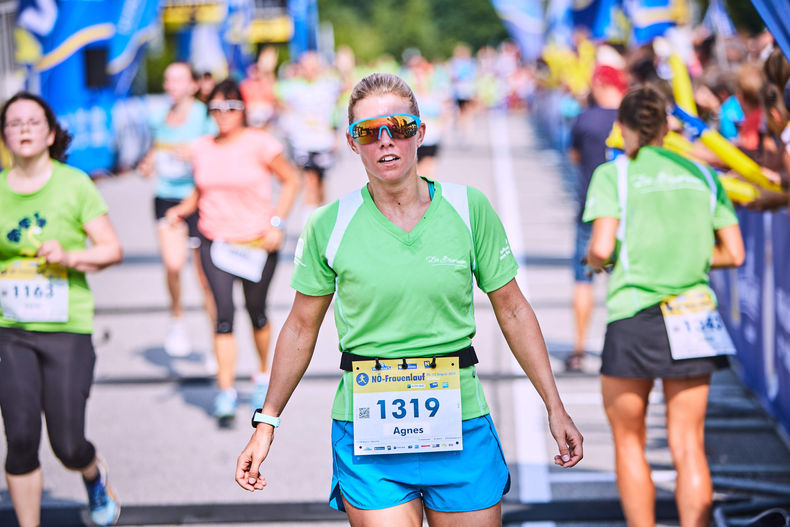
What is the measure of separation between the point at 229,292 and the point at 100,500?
2.15 meters

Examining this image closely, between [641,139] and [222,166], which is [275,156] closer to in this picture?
[222,166]

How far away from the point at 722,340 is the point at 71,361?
273cm

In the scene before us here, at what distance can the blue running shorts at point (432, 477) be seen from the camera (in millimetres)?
3371

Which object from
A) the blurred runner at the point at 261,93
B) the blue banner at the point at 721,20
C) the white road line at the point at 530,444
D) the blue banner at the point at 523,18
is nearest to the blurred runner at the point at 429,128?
the blurred runner at the point at 261,93

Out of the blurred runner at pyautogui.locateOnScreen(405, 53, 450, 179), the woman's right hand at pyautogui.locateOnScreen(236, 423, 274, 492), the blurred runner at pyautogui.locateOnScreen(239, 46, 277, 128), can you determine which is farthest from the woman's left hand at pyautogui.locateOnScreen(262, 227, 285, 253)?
the blurred runner at pyautogui.locateOnScreen(239, 46, 277, 128)

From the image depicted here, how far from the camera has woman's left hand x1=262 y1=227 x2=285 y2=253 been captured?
7055 mm

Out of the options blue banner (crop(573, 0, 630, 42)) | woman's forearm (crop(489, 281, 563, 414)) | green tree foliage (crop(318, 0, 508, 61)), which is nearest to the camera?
woman's forearm (crop(489, 281, 563, 414))

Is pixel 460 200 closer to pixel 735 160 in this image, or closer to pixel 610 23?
pixel 735 160

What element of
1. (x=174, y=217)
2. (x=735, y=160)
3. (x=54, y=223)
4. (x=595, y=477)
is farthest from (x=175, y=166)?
(x=735, y=160)

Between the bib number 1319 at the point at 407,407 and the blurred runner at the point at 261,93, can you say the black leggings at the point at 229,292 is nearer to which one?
the bib number 1319 at the point at 407,407

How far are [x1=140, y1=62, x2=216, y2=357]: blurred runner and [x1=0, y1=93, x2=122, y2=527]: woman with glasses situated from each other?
143 inches

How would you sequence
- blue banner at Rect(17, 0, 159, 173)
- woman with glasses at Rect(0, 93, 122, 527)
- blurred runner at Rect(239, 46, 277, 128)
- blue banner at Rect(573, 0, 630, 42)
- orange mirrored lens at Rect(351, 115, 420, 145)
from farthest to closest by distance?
blurred runner at Rect(239, 46, 277, 128) < blue banner at Rect(573, 0, 630, 42) < blue banner at Rect(17, 0, 159, 173) < woman with glasses at Rect(0, 93, 122, 527) < orange mirrored lens at Rect(351, 115, 420, 145)

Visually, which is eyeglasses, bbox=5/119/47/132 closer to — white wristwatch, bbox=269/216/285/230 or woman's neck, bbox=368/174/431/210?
woman's neck, bbox=368/174/431/210

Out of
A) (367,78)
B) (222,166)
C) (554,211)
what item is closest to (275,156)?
(222,166)
